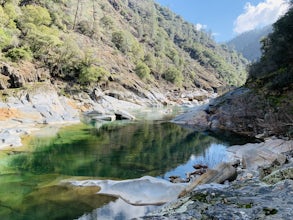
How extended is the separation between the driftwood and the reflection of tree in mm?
6007

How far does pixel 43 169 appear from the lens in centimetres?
1739

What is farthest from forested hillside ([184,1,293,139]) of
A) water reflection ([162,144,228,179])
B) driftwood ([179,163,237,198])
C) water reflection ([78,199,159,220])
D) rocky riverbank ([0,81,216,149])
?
water reflection ([78,199,159,220])

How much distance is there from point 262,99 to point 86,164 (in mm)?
20547

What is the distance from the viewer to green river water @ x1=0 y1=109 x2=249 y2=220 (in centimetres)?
1123

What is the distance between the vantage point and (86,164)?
1877cm

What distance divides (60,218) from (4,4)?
2899 inches

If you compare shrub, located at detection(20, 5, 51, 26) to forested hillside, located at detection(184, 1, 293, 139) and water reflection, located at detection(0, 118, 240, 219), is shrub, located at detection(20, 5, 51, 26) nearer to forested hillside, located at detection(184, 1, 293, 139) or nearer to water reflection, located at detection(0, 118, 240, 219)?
water reflection, located at detection(0, 118, 240, 219)

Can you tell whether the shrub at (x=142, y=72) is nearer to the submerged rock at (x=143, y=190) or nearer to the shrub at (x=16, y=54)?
the shrub at (x=16, y=54)

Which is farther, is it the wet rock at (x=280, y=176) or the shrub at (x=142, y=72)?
the shrub at (x=142, y=72)

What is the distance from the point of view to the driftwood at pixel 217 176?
10.4 metres

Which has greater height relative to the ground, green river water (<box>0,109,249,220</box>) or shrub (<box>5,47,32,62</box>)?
shrub (<box>5,47,32,62</box>)

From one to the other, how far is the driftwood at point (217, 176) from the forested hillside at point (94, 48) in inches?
1589

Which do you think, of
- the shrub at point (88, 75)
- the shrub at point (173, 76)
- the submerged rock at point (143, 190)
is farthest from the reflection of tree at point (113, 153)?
the shrub at point (173, 76)

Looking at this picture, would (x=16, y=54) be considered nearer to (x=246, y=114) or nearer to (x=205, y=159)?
(x=246, y=114)
